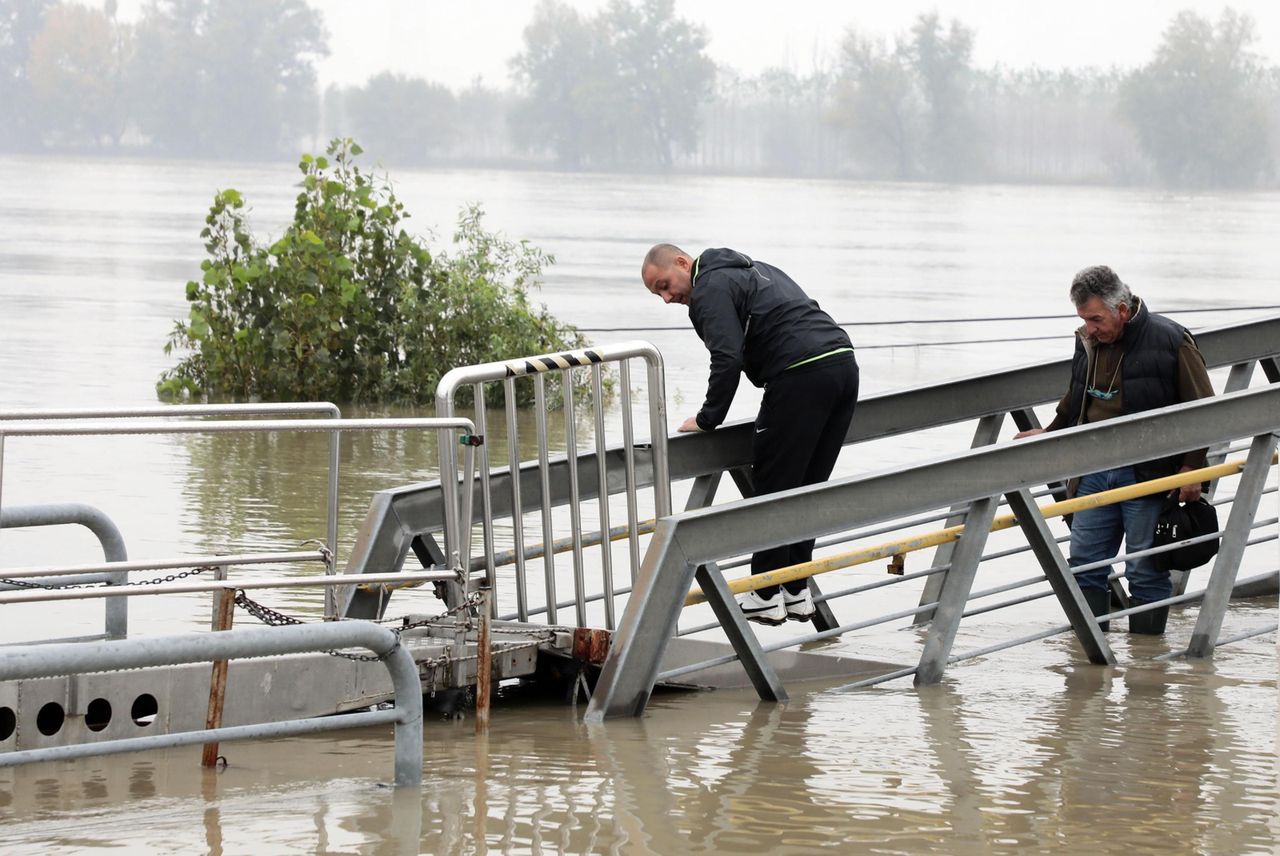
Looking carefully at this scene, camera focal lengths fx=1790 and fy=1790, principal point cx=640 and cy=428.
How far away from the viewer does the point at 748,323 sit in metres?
7.27

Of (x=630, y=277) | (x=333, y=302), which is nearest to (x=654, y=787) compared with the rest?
(x=333, y=302)

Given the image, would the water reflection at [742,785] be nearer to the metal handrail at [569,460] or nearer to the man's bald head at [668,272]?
the metal handrail at [569,460]

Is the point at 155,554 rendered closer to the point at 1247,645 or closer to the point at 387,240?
the point at 1247,645

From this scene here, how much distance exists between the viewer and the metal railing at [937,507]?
6.14 meters

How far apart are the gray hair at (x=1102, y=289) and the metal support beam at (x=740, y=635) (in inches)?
84.1

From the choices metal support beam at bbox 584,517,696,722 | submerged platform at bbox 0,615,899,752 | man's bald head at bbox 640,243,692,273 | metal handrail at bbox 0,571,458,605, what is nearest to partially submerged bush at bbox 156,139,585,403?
man's bald head at bbox 640,243,692,273

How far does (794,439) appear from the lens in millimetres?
7242

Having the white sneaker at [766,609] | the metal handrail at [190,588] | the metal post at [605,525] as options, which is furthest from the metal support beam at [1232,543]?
the metal handrail at [190,588]

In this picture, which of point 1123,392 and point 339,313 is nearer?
point 1123,392

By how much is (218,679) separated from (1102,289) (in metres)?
4.02

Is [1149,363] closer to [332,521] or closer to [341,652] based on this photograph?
[332,521]

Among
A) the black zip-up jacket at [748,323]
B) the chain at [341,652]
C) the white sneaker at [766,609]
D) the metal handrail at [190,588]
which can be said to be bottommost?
the white sneaker at [766,609]

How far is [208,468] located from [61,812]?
836 cm

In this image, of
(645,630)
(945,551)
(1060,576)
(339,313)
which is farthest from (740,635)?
(339,313)
